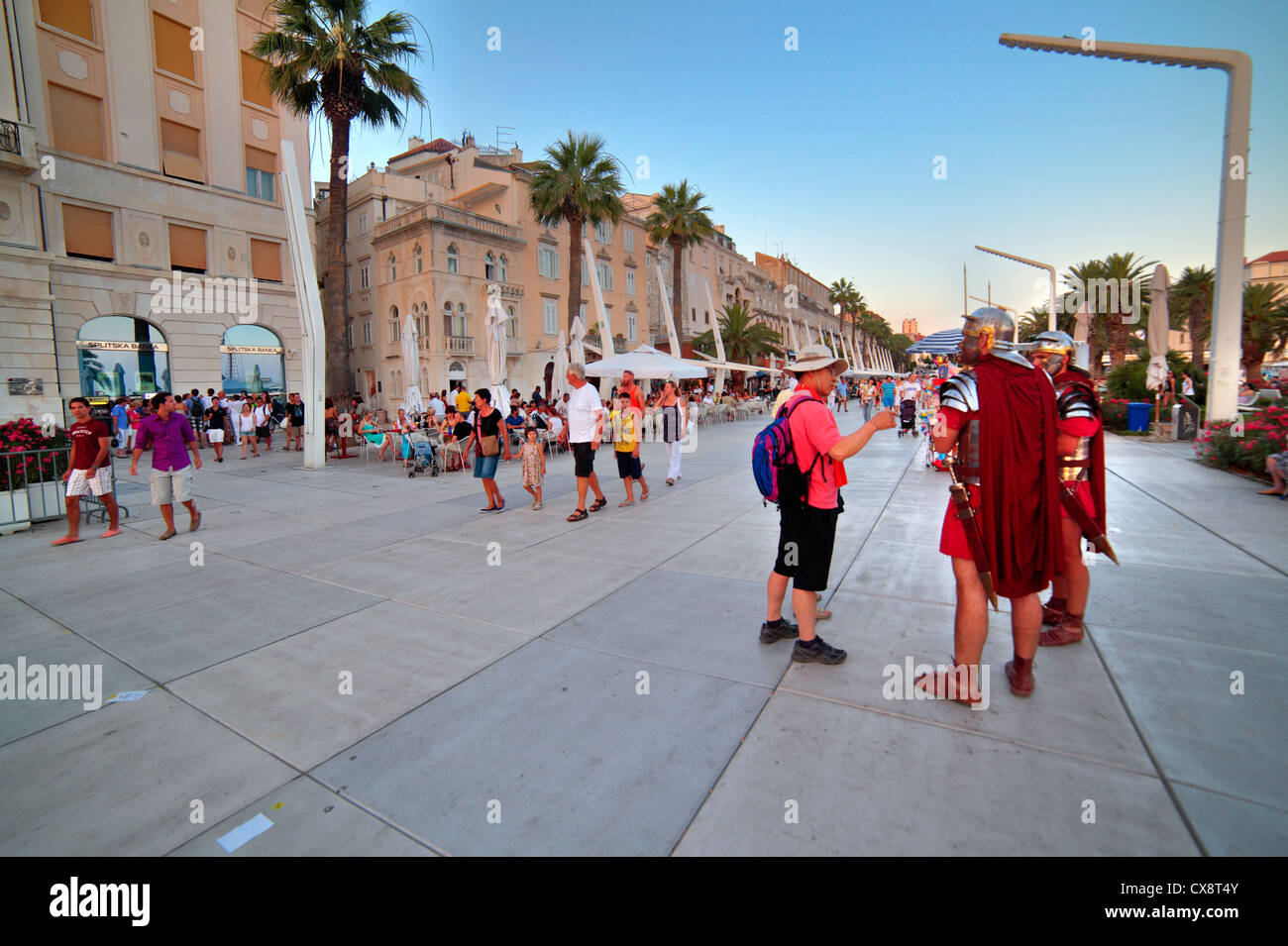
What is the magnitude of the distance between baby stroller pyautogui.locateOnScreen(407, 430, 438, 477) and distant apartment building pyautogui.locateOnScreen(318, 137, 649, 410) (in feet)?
50.5

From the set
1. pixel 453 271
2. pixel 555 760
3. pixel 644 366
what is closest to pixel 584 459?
pixel 555 760

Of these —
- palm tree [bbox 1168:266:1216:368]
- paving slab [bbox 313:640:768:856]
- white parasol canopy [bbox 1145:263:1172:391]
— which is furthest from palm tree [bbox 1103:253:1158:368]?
paving slab [bbox 313:640:768:856]

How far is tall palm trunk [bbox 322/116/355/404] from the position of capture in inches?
657

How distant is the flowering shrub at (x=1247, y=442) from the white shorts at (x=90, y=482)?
15.8 metres

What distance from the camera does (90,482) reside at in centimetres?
736

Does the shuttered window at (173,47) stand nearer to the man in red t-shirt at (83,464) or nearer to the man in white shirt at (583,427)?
the man in red t-shirt at (83,464)

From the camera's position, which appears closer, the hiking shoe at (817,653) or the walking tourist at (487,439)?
the hiking shoe at (817,653)

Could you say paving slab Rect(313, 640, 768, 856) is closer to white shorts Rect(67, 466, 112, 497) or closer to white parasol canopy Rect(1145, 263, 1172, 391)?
white shorts Rect(67, 466, 112, 497)

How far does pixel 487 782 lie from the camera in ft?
8.53

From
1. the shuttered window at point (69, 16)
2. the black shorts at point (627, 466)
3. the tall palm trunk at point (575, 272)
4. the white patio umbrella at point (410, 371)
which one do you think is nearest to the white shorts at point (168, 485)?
the black shorts at point (627, 466)

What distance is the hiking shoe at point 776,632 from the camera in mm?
3916

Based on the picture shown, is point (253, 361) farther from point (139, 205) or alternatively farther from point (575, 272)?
point (575, 272)

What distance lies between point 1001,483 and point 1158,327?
1707 cm
